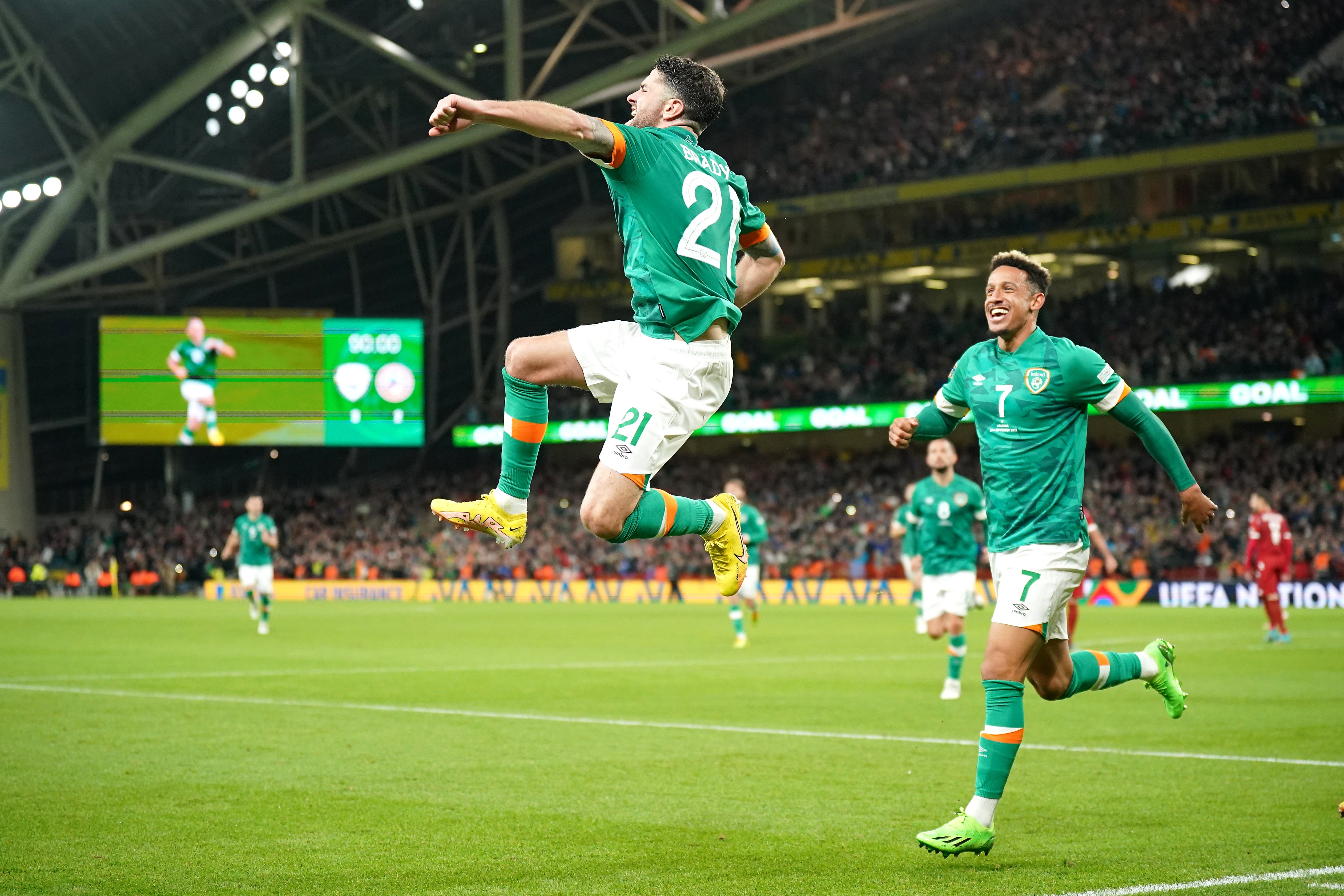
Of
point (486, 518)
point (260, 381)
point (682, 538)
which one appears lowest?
point (682, 538)

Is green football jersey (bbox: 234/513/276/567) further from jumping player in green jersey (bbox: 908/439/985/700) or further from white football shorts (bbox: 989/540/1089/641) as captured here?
white football shorts (bbox: 989/540/1089/641)

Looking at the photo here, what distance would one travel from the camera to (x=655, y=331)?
6598 mm

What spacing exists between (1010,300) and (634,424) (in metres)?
2.11

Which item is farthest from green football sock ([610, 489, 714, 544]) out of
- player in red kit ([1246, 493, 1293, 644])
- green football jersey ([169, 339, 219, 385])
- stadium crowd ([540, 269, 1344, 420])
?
green football jersey ([169, 339, 219, 385])

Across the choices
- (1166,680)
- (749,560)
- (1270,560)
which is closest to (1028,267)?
(1166,680)

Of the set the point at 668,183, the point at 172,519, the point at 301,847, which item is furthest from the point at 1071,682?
the point at 172,519

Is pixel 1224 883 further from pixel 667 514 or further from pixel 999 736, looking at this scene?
pixel 667 514

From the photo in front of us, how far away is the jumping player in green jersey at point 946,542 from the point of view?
15.2m

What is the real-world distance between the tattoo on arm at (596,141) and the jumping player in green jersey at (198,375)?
41.0 meters

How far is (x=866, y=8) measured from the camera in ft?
153

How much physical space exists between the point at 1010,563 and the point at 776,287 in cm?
4708

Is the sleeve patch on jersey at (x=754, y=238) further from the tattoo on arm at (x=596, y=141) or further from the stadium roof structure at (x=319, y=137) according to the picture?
the stadium roof structure at (x=319, y=137)

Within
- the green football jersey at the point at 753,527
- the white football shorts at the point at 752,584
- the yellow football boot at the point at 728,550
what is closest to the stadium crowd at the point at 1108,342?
the white football shorts at the point at 752,584

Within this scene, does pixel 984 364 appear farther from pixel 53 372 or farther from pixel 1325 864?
pixel 53 372
